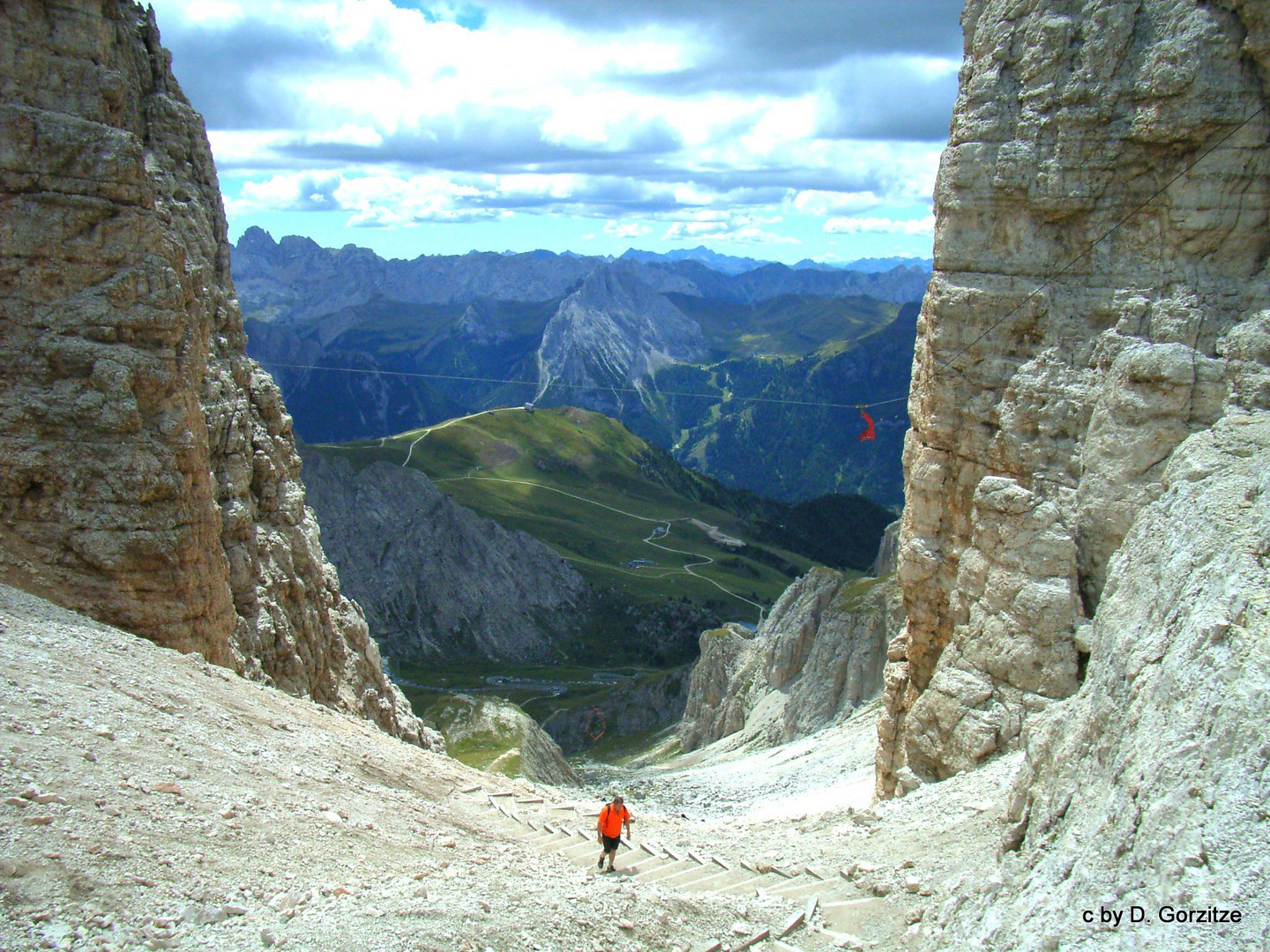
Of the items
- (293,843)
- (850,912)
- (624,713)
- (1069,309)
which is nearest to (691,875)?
(850,912)

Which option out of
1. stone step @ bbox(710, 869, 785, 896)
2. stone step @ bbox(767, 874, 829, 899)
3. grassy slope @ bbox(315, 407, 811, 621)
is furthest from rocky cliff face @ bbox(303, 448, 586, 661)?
stone step @ bbox(767, 874, 829, 899)

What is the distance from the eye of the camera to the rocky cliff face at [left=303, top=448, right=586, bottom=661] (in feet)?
422

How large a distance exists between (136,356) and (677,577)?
423 feet

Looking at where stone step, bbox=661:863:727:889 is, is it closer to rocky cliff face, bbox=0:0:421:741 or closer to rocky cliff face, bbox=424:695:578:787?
rocky cliff face, bbox=0:0:421:741

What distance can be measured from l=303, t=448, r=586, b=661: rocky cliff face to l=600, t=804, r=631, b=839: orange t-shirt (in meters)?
108

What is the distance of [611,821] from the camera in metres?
18.2

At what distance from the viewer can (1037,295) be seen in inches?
918

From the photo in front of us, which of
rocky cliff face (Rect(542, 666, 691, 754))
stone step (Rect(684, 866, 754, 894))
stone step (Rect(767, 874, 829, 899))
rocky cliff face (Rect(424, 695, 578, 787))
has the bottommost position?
rocky cliff face (Rect(542, 666, 691, 754))

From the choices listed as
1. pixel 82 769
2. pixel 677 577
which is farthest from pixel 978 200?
pixel 677 577

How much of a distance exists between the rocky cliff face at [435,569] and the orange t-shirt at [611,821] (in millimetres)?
107934

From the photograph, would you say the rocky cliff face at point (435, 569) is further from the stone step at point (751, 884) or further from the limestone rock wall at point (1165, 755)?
the limestone rock wall at point (1165, 755)

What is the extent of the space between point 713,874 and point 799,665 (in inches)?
2032

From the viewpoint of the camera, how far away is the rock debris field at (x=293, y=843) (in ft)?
43.6

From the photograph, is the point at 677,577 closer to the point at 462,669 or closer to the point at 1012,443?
the point at 462,669
